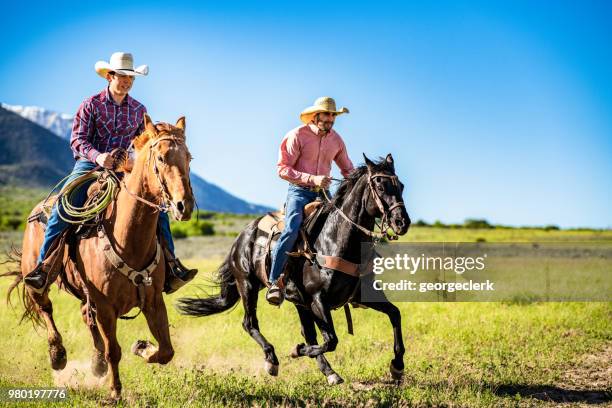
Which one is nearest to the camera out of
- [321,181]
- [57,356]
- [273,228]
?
[57,356]

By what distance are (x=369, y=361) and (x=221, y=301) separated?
259 cm

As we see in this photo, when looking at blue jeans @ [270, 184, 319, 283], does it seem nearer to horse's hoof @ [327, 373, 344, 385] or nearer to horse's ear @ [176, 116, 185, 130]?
horse's hoof @ [327, 373, 344, 385]

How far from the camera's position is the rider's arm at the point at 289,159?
840cm

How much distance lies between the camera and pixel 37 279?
6879mm

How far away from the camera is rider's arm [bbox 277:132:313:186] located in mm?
8398

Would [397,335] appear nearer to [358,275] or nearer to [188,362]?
[358,275]

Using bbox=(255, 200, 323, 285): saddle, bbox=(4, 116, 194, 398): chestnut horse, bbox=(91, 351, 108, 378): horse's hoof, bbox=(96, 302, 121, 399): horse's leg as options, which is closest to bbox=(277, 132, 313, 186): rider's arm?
bbox=(255, 200, 323, 285): saddle

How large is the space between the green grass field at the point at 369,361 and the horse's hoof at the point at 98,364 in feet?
0.73

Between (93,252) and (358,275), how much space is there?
3.20 meters

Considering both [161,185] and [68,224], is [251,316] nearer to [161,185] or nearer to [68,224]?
[68,224]

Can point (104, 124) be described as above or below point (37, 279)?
above

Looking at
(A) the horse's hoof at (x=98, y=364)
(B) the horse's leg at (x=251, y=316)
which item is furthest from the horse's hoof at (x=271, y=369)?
(A) the horse's hoof at (x=98, y=364)

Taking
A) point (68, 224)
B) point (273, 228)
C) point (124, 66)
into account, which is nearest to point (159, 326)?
point (68, 224)

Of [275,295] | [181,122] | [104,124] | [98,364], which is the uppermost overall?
[104,124]
